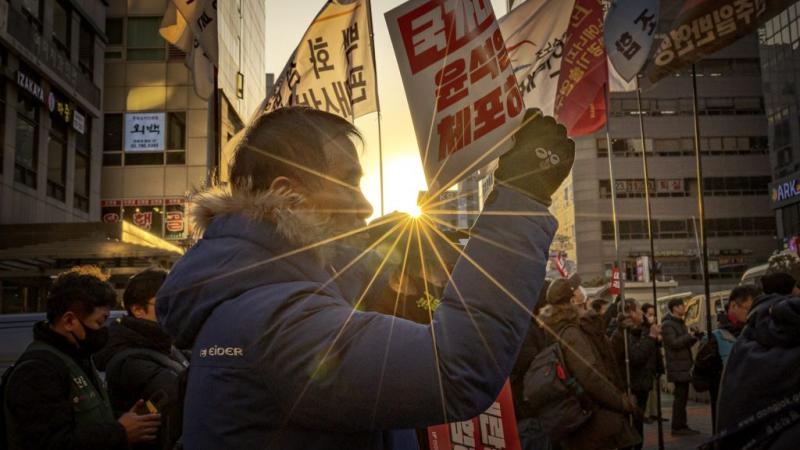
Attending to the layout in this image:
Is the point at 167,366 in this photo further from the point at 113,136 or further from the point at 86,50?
the point at 113,136

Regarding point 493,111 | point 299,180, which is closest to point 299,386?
point 299,180

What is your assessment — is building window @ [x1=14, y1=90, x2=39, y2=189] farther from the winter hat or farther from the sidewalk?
the winter hat

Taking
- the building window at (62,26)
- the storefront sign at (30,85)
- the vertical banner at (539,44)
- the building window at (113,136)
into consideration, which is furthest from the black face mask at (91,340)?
the building window at (113,136)

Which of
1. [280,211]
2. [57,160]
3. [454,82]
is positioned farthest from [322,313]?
[57,160]

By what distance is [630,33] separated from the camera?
7.81 metres

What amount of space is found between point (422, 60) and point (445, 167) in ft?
2.85

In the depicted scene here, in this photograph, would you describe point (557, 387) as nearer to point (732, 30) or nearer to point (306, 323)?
point (732, 30)

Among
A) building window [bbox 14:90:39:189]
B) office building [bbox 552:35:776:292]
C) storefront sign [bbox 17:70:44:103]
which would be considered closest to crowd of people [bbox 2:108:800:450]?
storefront sign [bbox 17:70:44:103]

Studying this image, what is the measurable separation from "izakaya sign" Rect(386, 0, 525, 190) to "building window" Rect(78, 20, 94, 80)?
27.0m

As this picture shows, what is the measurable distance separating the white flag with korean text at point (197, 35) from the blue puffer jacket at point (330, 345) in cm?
601

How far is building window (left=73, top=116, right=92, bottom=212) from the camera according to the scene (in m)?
26.2

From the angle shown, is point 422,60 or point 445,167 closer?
point 445,167

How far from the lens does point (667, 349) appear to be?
1127 centimetres

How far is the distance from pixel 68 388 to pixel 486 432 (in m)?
2.14
